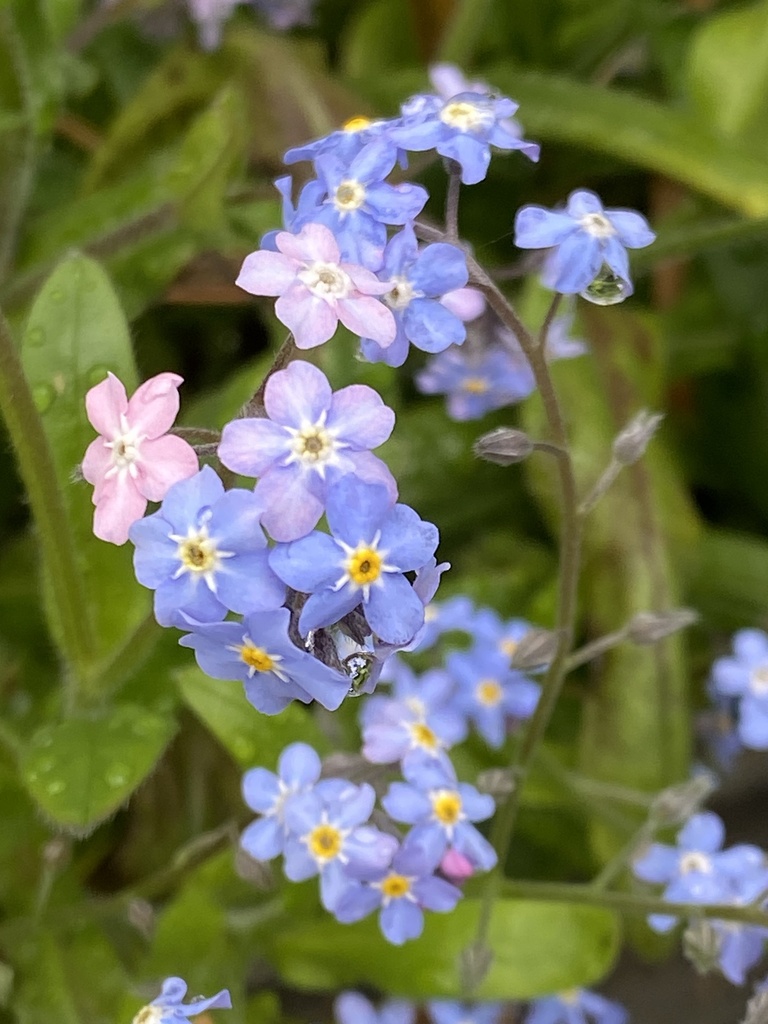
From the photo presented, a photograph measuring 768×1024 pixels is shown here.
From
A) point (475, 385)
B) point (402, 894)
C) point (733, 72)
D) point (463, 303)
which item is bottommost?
point (402, 894)

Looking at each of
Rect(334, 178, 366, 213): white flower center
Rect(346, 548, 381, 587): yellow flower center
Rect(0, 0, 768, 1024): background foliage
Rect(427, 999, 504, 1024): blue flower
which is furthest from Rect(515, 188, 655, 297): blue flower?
Rect(427, 999, 504, 1024): blue flower

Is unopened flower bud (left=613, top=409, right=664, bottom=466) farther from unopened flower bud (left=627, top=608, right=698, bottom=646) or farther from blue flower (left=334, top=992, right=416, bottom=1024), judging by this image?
blue flower (left=334, top=992, right=416, bottom=1024)

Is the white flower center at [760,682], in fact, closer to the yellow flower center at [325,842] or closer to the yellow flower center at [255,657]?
the yellow flower center at [325,842]

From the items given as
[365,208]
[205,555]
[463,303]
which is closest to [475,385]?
[463,303]

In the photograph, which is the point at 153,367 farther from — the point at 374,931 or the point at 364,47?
the point at 374,931

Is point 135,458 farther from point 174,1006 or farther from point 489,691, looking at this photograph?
point 489,691

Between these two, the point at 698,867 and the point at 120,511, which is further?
the point at 698,867

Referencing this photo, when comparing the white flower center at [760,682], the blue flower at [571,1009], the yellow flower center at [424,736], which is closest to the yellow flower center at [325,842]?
the yellow flower center at [424,736]
